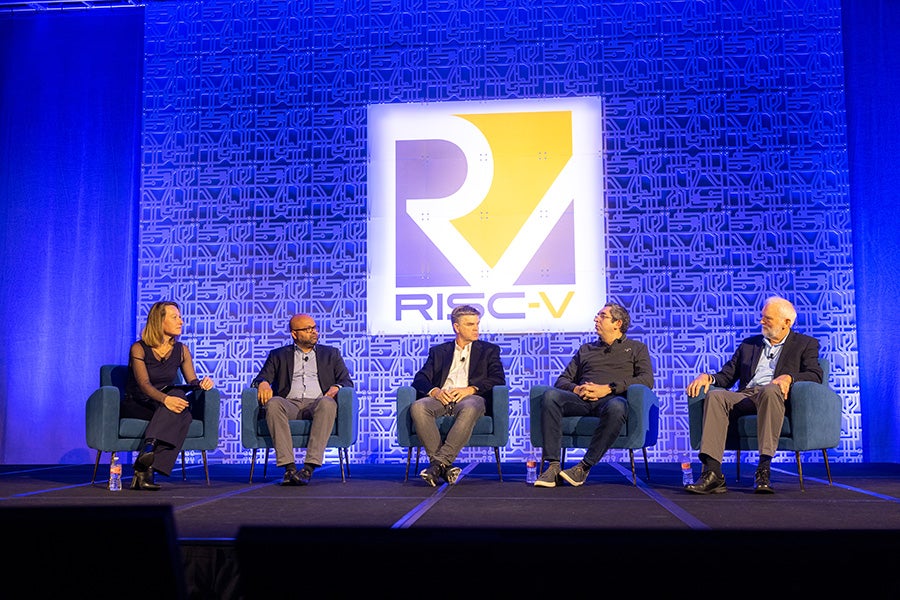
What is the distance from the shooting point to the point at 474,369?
5.18 meters

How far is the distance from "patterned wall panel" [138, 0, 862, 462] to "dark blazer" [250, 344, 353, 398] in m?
1.34

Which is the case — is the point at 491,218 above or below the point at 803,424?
above

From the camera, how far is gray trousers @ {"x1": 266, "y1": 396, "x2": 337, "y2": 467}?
189 inches

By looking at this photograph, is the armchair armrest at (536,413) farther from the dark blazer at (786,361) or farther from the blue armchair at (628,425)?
the dark blazer at (786,361)

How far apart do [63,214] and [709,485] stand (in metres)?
5.53

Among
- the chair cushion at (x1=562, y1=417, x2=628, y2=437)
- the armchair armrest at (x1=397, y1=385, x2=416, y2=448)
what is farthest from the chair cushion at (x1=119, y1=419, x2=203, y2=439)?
the chair cushion at (x1=562, y1=417, x2=628, y2=437)

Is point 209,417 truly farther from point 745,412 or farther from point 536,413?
point 745,412

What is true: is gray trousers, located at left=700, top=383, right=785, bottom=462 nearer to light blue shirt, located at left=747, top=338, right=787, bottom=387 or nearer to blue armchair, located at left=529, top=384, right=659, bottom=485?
light blue shirt, located at left=747, top=338, right=787, bottom=387

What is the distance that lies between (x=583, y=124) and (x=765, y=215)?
60.8 inches

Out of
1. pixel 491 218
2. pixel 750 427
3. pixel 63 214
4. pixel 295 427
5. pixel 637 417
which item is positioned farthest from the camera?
pixel 63 214

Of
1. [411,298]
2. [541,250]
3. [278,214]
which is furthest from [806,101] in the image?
[278,214]

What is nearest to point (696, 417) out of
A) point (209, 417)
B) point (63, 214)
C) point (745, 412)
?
point (745, 412)

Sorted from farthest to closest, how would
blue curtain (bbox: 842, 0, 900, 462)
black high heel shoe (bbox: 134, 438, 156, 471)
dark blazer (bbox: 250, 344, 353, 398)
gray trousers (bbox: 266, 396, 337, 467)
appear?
blue curtain (bbox: 842, 0, 900, 462) < dark blazer (bbox: 250, 344, 353, 398) < gray trousers (bbox: 266, 396, 337, 467) < black high heel shoe (bbox: 134, 438, 156, 471)

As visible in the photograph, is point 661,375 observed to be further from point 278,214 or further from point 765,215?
point 278,214
